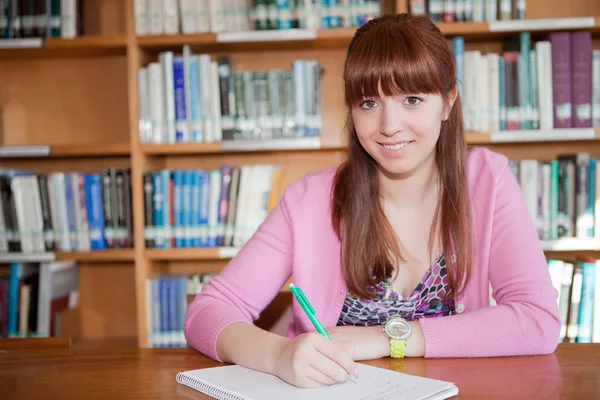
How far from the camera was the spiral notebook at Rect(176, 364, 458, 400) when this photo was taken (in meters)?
0.80

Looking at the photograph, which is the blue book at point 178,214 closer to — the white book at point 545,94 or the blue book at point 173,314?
the blue book at point 173,314

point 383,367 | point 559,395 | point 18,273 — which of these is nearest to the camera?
point 559,395

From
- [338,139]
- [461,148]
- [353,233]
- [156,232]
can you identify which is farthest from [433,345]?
[156,232]

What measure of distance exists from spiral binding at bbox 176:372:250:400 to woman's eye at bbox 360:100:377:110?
0.64 metres

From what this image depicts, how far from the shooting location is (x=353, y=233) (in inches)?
53.7

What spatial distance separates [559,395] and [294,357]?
345 mm

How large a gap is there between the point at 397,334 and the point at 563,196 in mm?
1600

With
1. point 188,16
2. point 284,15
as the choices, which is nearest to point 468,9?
Answer: point 284,15

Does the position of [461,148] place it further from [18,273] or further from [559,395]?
[18,273]

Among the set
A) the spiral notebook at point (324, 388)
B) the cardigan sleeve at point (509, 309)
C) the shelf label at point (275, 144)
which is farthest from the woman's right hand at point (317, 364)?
the shelf label at point (275, 144)

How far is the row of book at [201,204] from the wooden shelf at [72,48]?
21.4 inches

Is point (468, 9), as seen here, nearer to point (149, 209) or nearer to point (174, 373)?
point (149, 209)

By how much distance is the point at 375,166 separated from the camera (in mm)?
1454

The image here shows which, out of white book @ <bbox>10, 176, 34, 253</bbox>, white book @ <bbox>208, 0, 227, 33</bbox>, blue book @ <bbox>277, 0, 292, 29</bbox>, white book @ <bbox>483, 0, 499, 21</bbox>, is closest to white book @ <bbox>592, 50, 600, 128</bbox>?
white book @ <bbox>483, 0, 499, 21</bbox>
